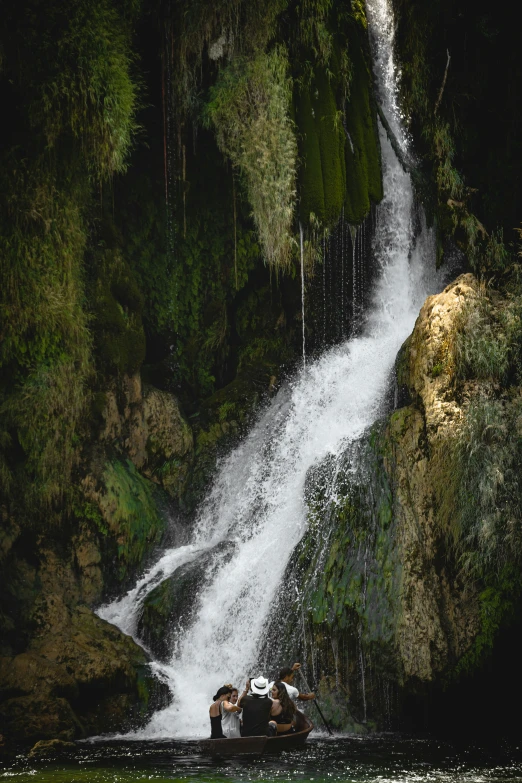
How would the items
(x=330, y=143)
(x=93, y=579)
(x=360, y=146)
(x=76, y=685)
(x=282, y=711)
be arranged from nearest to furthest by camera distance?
(x=282, y=711), (x=76, y=685), (x=93, y=579), (x=330, y=143), (x=360, y=146)

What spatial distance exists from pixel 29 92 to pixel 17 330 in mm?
3544

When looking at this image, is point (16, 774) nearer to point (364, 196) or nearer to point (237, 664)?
point (237, 664)

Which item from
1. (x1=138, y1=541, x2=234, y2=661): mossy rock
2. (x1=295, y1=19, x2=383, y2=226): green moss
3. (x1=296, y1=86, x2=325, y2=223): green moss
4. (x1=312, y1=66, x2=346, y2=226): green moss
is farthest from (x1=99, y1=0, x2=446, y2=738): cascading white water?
(x1=296, y1=86, x2=325, y2=223): green moss

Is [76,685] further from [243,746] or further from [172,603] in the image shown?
[243,746]

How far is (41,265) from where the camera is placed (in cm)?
1345

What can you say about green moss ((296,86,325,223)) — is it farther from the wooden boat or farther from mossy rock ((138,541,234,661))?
the wooden boat

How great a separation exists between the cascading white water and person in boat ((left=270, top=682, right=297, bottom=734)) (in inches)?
54.0

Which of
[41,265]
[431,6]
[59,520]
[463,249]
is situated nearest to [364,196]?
[463,249]

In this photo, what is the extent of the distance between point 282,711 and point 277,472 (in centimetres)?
504

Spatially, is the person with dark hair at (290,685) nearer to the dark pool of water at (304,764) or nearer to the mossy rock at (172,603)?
the dark pool of water at (304,764)

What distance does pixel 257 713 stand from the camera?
31.2ft

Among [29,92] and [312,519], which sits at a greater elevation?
[29,92]

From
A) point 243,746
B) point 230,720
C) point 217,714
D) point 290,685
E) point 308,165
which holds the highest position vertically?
point 308,165

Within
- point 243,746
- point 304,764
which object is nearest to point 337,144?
point 243,746
